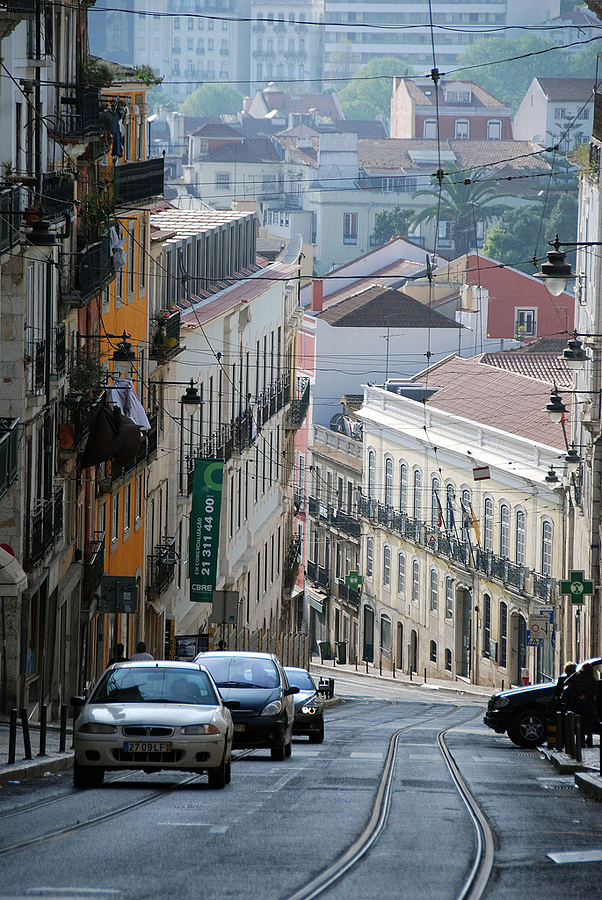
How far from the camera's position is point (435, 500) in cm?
6525

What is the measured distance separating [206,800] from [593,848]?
150 inches

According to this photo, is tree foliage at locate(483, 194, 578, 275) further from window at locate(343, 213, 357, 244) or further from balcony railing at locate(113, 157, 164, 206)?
balcony railing at locate(113, 157, 164, 206)

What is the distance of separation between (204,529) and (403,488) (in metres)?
32.0

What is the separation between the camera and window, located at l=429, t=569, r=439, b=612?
65.6 m

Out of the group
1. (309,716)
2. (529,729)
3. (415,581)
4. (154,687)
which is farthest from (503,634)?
(154,687)

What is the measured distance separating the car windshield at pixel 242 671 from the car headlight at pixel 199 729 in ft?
15.4

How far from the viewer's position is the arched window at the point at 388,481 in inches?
2739

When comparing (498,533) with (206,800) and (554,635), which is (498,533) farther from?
(206,800)

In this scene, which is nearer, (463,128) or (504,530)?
(504,530)

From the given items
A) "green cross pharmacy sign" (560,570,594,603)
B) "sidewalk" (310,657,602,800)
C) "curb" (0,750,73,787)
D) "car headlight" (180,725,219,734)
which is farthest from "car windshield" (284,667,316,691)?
"green cross pharmacy sign" (560,570,594,603)

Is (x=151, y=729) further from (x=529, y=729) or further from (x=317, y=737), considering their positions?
(x=529, y=729)

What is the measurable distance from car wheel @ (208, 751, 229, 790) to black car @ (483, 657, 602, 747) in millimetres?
10410

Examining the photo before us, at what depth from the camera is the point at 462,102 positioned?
161m

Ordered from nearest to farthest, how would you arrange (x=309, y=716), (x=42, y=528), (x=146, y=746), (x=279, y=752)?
(x=146, y=746), (x=279, y=752), (x=309, y=716), (x=42, y=528)
